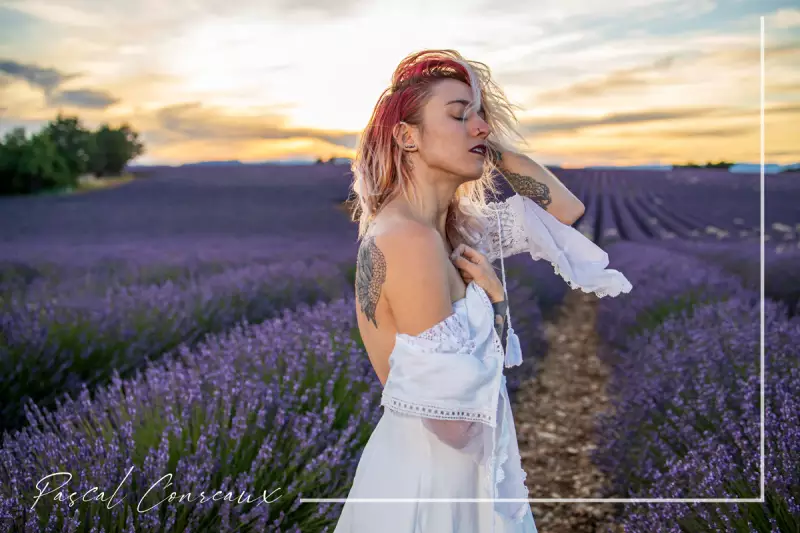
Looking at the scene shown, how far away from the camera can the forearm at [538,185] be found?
1646mm

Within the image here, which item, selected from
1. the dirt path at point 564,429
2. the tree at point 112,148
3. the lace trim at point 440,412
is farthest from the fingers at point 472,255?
the tree at point 112,148

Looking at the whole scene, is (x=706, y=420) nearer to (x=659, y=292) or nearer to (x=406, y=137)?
(x=406, y=137)

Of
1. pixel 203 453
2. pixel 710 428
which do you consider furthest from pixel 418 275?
pixel 710 428

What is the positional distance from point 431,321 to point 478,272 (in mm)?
197

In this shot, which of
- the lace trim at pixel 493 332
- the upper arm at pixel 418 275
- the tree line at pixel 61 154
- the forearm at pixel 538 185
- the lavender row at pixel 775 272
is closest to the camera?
the upper arm at pixel 418 275

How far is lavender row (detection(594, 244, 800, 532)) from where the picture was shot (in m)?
1.95

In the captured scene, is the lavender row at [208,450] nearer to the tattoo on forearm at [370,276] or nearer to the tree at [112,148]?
the tattoo on forearm at [370,276]

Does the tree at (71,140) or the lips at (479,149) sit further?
the tree at (71,140)

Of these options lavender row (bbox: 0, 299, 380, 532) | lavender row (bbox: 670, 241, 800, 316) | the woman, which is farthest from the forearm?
lavender row (bbox: 670, 241, 800, 316)

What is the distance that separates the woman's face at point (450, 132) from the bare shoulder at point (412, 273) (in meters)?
0.19

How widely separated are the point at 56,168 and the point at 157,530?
2347mm

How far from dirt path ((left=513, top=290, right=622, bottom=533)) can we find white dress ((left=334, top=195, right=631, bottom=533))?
1.23 meters

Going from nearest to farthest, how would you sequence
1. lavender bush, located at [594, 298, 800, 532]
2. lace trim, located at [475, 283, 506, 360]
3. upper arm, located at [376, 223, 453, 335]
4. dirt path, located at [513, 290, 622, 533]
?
upper arm, located at [376, 223, 453, 335] < lace trim, located at [475, 283, 506, 360] < lavender bush, located at [594, 298, 800, 532] < dirt path, located at [513, 290, 622, 533]

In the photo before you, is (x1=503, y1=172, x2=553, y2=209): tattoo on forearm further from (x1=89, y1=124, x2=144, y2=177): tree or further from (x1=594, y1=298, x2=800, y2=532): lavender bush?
(x1=89, y1=124, x2=144, y2=177): tree
